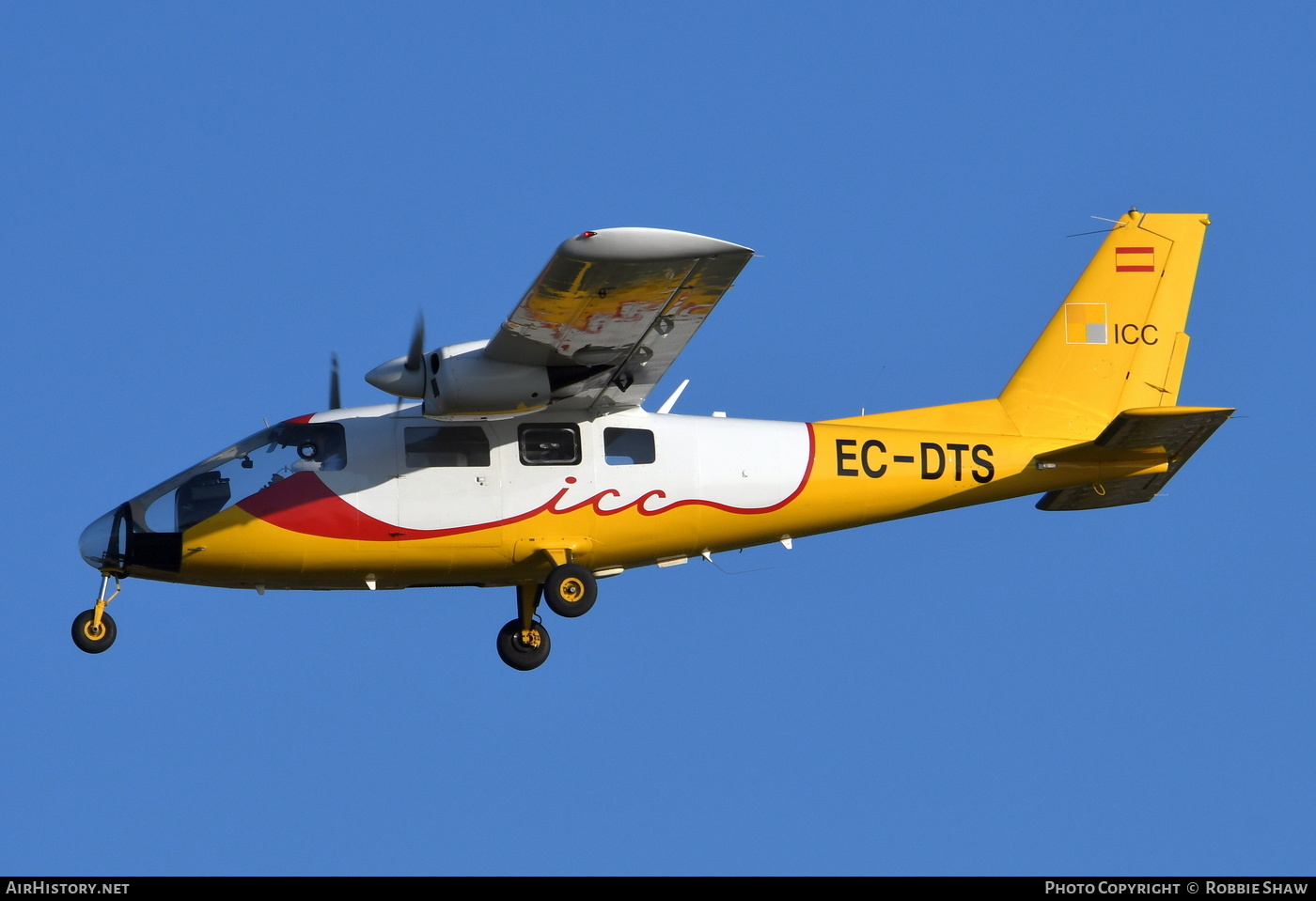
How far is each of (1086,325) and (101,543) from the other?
1106 cm

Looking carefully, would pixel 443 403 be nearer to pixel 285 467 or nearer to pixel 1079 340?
pixel 285 467

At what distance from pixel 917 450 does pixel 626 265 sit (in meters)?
5.30

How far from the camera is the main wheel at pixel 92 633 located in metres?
18.3

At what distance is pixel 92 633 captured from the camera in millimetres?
18328

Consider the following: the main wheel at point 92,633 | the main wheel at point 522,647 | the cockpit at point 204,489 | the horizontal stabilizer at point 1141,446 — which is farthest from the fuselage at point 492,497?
the horizontal stabilizer at point 1141,446

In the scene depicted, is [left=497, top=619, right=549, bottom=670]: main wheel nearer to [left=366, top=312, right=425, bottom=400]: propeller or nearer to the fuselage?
the fuselage

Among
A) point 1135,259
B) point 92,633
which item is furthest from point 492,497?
point 1135,259

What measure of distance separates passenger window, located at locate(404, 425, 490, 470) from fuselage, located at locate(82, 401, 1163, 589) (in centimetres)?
1

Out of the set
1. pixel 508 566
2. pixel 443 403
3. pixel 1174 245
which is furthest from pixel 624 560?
pixel 1174 245

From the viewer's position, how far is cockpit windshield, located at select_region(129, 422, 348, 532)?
1859 centimetres

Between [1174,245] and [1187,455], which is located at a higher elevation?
[1174,245]

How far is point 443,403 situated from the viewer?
1812 centimetres

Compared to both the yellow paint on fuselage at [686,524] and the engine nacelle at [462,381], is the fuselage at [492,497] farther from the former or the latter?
the engine nacelle at [462,381]

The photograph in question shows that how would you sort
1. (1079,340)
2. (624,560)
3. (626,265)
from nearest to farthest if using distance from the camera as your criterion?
(626,265)
(624,560)
(1079,340)
